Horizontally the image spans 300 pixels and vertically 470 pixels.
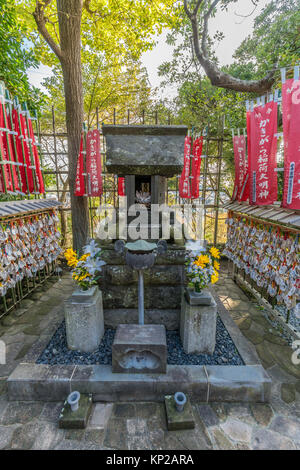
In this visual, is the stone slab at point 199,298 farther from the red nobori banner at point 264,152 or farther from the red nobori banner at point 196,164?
the red nobori banner at point 196,164

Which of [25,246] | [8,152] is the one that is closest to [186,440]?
[25,246]

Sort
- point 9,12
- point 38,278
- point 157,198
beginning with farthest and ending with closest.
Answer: point 38,278 → point 9,12 → point 157,198

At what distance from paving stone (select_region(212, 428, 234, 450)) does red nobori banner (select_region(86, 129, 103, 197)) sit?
535cm

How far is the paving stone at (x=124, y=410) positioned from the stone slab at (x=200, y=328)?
3.71 ft

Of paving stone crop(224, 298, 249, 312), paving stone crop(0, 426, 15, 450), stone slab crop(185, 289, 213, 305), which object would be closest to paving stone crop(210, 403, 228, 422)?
stone slab crop(185, 289, 213, 305)

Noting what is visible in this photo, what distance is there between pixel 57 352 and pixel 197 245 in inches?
115

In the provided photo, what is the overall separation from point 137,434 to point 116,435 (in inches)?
9.5

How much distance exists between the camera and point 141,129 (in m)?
3.77

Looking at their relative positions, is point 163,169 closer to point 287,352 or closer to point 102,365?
point 102,365

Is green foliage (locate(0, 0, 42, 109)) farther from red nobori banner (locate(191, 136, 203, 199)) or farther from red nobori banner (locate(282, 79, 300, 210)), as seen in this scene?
red nobori banner (locate(282, 79, 300, 210))

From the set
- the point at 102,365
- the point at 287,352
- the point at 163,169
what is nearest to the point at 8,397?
the point at 102,365

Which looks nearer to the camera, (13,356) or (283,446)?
(283,446)

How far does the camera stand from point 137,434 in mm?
2438

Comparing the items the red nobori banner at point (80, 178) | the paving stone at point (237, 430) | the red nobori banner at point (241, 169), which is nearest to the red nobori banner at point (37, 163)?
the red nobori banner at point (80, 178)
